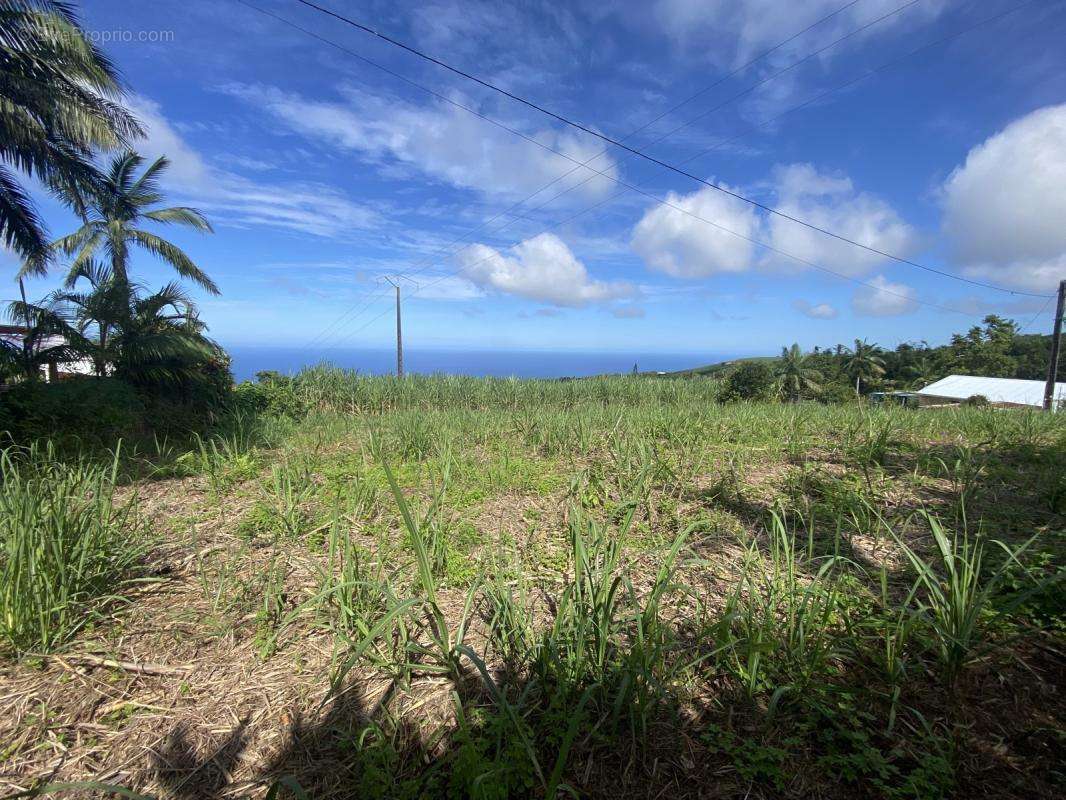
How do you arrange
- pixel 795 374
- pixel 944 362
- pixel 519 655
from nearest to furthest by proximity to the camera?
1. pixel 519 655
2. pixel 795 374
3. pixel 944 362

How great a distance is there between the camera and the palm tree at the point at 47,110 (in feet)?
24.5

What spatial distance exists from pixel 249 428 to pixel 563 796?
6098 millimetres

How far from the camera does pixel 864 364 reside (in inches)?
1785

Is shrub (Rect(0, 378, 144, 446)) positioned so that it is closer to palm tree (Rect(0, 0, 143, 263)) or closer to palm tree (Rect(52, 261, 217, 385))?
palm tree (Rect(52, 261, 217, 385))

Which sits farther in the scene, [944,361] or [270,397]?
[944,361]

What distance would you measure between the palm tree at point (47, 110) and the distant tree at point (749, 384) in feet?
59.3

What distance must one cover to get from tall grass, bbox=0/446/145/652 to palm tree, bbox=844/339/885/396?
54921 millimetres

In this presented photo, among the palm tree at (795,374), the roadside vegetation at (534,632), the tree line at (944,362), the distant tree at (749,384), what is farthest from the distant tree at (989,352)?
the roadside vegetation at (534,632)

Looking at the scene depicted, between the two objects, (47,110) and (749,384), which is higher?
A: (47,110)

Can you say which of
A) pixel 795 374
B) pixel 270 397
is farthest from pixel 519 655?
pixel 795 374

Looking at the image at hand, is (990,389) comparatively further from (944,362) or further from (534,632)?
(534,632)

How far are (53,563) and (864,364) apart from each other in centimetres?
5635

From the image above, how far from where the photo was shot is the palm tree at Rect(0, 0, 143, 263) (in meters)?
7.48

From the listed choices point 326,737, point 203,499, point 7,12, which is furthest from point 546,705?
point 7,12
